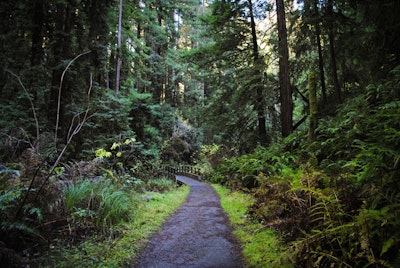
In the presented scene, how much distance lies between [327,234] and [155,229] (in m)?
3.62

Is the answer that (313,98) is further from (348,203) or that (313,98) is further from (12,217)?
(12,217)

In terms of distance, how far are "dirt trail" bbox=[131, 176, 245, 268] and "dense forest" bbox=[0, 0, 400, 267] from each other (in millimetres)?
881

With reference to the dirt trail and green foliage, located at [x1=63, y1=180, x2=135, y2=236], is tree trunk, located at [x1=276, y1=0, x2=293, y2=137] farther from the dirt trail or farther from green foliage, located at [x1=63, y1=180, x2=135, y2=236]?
green foliage, located at [x1=63, y1=180, x2=135, y2=236]

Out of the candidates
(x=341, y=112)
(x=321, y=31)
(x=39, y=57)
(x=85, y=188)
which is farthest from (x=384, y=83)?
(x=39, y=57)

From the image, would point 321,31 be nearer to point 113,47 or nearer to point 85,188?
point 113,47

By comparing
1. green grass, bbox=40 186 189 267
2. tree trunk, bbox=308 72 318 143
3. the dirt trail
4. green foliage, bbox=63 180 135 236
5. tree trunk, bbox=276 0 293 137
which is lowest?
the dirt trail

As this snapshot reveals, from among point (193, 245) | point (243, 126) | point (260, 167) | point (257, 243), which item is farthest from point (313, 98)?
point (243, 126)

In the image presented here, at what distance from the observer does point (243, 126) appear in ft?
51.4

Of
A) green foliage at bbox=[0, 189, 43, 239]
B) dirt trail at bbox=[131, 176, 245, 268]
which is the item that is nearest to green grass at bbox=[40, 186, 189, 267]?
dirt trail at bbox=[131, 176, 245, 268]

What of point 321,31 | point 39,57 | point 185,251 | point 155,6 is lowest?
point 185,251

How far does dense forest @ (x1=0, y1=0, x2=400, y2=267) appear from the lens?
11.0 ft

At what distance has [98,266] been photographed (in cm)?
351

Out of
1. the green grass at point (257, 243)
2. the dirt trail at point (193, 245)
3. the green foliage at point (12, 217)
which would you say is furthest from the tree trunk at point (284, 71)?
the green foliage at point (12, 217)

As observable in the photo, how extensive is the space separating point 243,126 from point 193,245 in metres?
11.8
